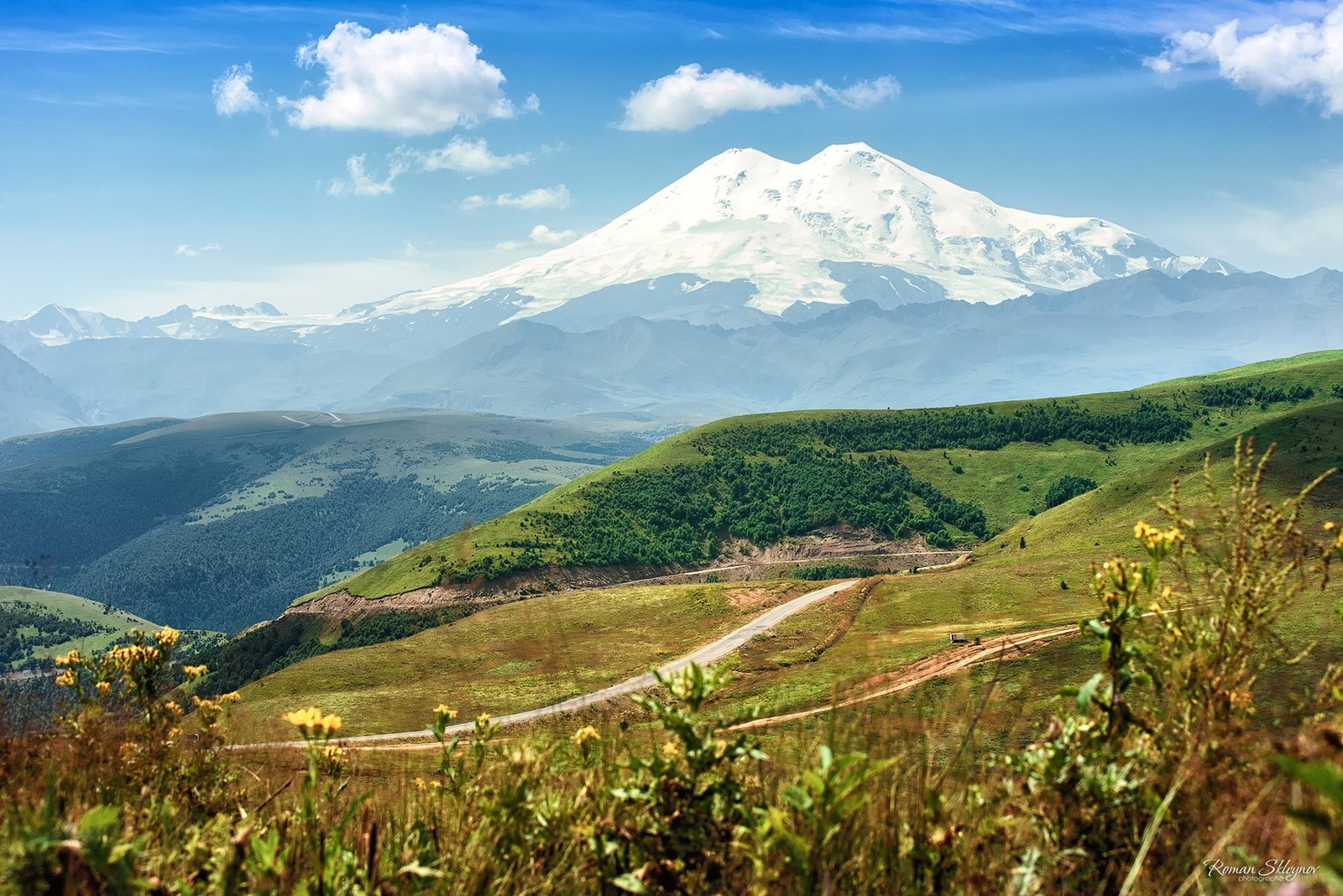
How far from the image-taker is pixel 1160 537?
4.64 metres

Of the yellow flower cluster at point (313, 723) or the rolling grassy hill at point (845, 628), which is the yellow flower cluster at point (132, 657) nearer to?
the rolling grassy hill at point (845, 628)

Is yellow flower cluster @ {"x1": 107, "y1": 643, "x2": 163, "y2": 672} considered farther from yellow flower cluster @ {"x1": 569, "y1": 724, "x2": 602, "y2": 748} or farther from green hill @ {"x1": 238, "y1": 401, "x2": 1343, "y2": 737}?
green hill @ {"x1": 238, "y1": 401, "x2": 1343, "y2": 737}

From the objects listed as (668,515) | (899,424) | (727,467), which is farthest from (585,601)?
(899,424)

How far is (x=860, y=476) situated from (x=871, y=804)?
161197 mm

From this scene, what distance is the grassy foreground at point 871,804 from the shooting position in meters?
3.62

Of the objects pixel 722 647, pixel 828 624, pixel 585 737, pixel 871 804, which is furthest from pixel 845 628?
pixel 871 804

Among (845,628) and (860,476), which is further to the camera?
(860,476)

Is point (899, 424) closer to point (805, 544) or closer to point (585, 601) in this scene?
point (805, 544)

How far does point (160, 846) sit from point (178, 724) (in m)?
1.99

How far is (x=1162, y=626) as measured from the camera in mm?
4941

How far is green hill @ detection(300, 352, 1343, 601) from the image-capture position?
458 ft

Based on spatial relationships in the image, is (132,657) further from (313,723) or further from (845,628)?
(845,628)

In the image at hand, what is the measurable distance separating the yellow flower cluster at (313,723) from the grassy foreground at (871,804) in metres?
0.02

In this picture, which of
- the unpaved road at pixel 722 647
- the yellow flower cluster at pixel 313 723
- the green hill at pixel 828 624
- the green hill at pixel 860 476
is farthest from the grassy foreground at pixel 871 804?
the green hill at pixel 860 476
